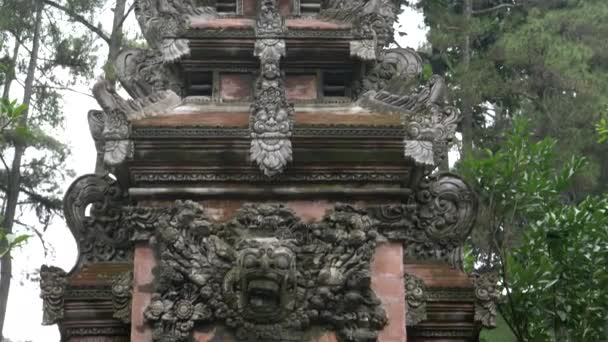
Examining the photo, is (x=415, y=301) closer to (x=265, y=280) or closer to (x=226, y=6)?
(x=265, y=280)

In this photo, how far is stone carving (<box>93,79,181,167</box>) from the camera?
8734 millimetres

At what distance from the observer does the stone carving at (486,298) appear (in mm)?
9195

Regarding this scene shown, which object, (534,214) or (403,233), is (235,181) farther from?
(534,214)

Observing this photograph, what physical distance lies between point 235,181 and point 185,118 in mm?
901

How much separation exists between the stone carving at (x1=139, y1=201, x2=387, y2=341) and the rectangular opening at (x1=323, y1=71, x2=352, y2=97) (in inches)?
80.0

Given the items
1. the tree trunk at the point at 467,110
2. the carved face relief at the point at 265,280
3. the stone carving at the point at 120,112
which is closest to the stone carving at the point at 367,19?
the stone carving at the point at 120,112

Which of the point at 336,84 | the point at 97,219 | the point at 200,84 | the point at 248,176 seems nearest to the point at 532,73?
the point at 336,84

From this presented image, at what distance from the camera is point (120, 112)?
8875 millimetres

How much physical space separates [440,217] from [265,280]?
2170mm

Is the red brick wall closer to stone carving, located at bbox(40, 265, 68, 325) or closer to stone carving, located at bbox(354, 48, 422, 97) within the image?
stone carving, located at bbox(354, 48, 422, 97)

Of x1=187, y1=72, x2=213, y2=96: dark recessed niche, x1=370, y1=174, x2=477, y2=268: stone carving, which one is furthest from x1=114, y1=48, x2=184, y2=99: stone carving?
x1=370, y1=174, x2=477, y2=268: stone carving

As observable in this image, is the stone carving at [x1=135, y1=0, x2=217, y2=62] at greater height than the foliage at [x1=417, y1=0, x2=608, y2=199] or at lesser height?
lesser

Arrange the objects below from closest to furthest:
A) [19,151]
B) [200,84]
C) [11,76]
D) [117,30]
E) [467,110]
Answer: [200,84], [11,76], [117,30], [467,110], [19,151]

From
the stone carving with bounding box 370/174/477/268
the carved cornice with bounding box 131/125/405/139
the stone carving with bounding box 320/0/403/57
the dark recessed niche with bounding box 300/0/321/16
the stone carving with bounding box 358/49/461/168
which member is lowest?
the stone carving with bounding box 370/174/477/268
